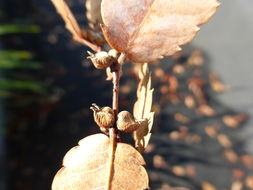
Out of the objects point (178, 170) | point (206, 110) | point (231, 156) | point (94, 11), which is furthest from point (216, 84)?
point (94, 11)

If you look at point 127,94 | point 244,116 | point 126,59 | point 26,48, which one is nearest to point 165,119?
point 127,94

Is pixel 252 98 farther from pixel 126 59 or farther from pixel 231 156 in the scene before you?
pixel 126 59

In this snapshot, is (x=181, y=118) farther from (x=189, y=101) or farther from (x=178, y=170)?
(x=178, y=170)

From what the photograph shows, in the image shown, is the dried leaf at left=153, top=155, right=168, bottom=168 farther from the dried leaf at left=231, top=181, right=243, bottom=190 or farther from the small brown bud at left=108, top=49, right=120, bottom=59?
the small brown bud at left=108, top=49, right=120, bottom=59

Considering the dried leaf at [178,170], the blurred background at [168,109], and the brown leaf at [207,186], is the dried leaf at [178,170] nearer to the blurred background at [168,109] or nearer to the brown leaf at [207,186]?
the blurred background at [168,109]

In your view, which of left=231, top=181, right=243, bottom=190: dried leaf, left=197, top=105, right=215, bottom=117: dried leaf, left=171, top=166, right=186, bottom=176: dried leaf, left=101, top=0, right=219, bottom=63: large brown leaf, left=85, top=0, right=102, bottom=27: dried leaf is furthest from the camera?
left=197, top=105, right=215, bottom=117: dried leaf

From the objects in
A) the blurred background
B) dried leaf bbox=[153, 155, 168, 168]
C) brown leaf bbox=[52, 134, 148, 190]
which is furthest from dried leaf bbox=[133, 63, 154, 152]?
dried leaf bbox=[153, 155, 168, 168]
